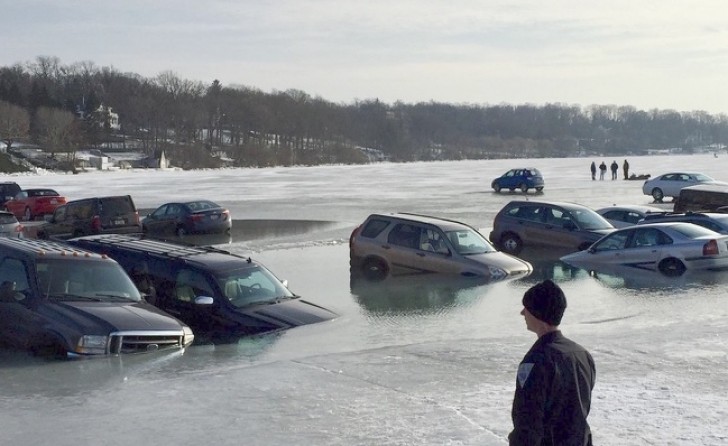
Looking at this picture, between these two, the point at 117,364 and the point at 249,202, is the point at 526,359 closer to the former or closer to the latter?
the point at 117,364

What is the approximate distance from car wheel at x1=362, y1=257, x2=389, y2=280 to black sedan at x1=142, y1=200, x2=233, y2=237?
39.0 ft

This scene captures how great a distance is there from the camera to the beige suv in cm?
2067

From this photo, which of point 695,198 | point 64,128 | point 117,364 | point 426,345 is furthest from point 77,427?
point 64,128

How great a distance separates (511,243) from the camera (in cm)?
2662

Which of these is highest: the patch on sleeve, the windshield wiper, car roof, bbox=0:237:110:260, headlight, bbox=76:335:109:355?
the patch on sleeve

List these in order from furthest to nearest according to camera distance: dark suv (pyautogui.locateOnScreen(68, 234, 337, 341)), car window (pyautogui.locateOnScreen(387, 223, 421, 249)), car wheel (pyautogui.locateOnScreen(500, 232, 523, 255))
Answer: car wheel (pyautogui.locateOnScreen(500, 232, 523, 255)) < car window (pyautogui.locateOnScreen(387, 223, 421, 249)) < dark suv (pyautogui.locateOnScreen(68, 234, 337, 341))

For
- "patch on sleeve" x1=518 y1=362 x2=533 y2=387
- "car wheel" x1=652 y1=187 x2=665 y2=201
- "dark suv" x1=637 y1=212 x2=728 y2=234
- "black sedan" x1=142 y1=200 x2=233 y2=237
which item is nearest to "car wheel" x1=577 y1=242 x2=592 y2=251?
"dark suv" x1=637 y1=212 x2=728 y2=234

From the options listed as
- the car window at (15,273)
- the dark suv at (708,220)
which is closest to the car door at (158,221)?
the dark suv at (708,220)

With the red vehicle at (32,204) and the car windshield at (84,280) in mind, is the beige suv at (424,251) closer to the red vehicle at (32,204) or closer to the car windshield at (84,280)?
the car windshield at (84,280)

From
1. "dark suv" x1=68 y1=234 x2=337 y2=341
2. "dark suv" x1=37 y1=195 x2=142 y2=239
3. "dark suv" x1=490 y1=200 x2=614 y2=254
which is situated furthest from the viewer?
"dark suv" x1=37 y1=195 x2=142 y2=239

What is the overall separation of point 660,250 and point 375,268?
6.27 meters

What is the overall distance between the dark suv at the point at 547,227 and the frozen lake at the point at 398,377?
17.3ft

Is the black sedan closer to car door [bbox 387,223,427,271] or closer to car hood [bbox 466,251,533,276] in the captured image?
car door [bbox 387,223,427,271]

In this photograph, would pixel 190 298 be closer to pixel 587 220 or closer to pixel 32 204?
pixel 587 220
